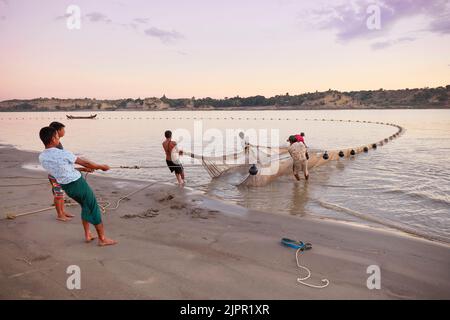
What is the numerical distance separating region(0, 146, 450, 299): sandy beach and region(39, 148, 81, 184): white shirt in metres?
1.14

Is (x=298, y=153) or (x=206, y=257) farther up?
(x=298, y=153)

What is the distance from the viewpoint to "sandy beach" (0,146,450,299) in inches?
139

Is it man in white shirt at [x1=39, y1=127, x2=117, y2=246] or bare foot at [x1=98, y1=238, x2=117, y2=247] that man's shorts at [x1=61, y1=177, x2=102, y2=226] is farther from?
bare foot at [x1=98, y1=238, x2=117, y2=247]

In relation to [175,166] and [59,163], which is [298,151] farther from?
[59,163]

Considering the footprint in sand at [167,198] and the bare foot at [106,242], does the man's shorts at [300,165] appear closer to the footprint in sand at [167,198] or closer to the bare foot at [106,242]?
the footprint in sand at [167,198]

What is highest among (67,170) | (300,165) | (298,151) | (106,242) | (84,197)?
(67,170)

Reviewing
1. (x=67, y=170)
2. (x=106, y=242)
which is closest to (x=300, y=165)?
(x=106, y=242)

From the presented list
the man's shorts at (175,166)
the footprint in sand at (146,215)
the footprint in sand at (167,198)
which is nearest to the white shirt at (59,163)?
the footprint in sand at (146,215)

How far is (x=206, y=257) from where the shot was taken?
4.41 m

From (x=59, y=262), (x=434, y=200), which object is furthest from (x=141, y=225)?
(x=434, y=200)

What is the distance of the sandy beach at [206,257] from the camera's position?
3.52 m

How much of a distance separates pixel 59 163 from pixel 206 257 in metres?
2.42
